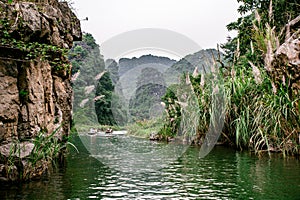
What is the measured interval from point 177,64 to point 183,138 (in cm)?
1199

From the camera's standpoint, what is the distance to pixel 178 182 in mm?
6137

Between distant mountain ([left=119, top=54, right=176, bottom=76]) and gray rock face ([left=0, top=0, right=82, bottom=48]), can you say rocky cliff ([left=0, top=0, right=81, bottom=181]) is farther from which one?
distant mountain ([left=119, top=54, right=176, bottom=76])

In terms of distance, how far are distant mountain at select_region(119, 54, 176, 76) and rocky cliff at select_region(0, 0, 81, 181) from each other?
60.5 ft

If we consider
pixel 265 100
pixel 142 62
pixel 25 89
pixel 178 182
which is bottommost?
pixel 178 182

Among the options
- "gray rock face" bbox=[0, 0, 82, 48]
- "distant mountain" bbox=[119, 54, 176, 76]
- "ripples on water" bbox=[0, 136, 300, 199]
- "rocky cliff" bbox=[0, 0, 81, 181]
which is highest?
"distant mountain" bbox=[119, 54, 176, 76]

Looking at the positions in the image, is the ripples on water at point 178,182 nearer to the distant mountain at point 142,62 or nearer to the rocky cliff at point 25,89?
the rocky cliff at point 25,89

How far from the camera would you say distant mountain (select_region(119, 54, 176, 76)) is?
25.4 metres

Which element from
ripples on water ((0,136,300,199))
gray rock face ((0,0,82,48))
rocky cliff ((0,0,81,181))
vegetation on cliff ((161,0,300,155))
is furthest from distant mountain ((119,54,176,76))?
rocky cliff ((0,0,81,181))

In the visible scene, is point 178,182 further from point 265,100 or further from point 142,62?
point 142,62

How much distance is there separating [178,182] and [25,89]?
2.86 meters

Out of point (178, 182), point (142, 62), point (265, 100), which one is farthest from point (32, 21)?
point (142, 62)

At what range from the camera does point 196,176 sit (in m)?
6.68

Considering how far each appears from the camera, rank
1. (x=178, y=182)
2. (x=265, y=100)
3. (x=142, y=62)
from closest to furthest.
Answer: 1. (x=178, y=182)
2. (x=265, y=100)
3. (x=142, y=62)

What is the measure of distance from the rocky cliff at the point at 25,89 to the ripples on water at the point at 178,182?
0.38 m
